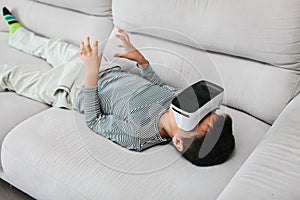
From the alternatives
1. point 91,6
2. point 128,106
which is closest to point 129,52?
point 128,106

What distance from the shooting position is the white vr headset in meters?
1.24

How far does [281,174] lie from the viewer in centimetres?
100

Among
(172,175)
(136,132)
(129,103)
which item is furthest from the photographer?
(129,103)

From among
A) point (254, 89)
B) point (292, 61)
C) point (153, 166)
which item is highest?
point (292, 61)

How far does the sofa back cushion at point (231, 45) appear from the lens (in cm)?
138

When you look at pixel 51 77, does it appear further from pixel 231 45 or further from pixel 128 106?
pixel 231 45

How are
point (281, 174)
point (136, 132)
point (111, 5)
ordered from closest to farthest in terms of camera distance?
point (281, 174)
point (136, 132)
point (111, 5)

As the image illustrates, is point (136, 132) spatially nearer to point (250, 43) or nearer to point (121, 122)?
point (121, 122)

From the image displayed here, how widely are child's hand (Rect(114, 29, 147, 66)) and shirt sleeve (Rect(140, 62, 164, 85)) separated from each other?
32 mm

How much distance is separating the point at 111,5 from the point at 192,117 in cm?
88

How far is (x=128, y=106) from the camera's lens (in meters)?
1.48

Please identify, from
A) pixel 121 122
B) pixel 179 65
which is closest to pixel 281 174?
pixel 121 122

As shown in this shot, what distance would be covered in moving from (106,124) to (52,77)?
1.46 ft

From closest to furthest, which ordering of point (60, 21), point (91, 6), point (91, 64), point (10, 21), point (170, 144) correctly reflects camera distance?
point (170, 144) → point (91, 64) → point (91, 6) → point (60, 21) → point (10, 21)
